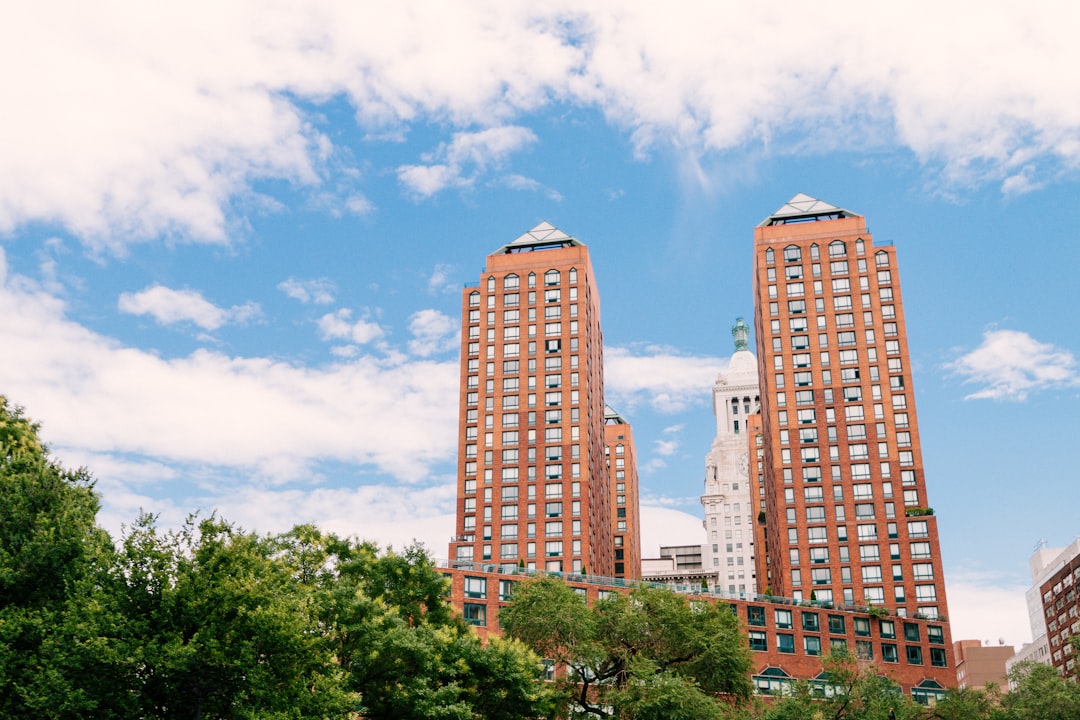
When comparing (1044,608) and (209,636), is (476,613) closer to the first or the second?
(209,636)

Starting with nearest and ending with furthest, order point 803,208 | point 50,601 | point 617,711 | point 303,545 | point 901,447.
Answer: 1. point 50,601
2. point 303,545
3. point 617,711
4. point 901,447
5. point 803,208

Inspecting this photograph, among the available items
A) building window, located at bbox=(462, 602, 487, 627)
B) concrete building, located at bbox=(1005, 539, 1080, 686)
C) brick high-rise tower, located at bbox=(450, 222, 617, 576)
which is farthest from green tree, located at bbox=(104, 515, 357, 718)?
concrete building, located at bbox=(1005, 539, 1080, 686)

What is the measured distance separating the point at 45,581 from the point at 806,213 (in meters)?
111

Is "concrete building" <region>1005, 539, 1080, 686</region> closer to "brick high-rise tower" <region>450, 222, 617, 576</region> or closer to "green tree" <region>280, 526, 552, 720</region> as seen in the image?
"brick high-rise tower" <region>450, 222, 617, 576</region>

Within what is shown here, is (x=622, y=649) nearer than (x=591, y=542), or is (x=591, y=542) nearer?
(x=622, y=649)

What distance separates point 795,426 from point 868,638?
28435mm

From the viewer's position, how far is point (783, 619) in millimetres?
100812

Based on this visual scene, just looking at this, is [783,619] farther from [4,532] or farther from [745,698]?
[4,532]

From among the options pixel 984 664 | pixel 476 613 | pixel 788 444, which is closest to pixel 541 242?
pixel 788 444

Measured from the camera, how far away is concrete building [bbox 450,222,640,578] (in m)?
120

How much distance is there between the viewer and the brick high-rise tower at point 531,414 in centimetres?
11969

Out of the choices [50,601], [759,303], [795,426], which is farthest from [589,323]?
[50,601]

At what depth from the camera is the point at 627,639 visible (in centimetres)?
6644

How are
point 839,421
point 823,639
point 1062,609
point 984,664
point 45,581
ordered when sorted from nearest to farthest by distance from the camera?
point 45,581 → point 823,639 → point 839,421 → point 1062,609 → point 984,664
